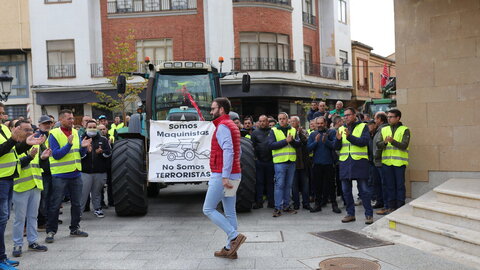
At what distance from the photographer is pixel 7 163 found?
5.61 m

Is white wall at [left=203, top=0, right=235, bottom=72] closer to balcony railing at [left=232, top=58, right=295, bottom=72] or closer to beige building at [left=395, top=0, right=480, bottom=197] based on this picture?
balcony railing at [left=232, top=58, right=295, bottom=72]

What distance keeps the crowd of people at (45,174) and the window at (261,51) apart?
15.2 metres

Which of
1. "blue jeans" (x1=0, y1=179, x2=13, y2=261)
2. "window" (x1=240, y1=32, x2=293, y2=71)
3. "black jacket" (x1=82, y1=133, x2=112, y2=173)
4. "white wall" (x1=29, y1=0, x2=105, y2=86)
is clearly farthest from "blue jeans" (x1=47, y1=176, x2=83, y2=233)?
"white wall" (x1=29, y1=0, x2=105, y2=86)

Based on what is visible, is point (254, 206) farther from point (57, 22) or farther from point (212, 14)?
point (57, 22)

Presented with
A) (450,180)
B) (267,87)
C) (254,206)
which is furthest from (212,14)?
(450,180)

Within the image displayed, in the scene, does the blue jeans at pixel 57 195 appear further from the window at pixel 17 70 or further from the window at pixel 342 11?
the window at pixel 342 11


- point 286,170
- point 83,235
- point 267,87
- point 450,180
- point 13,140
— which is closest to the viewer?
point 13,140

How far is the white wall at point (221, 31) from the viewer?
75.2ft

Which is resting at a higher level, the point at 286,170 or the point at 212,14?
the point at 212,14

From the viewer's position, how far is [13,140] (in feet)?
17.7

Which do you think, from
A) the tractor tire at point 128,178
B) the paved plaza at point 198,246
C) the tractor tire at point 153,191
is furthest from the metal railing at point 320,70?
the tractor tire at point 128,178

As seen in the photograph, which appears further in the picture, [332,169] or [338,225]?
[332,169]

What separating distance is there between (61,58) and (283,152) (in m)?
18.8

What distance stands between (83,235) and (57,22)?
1947 cm
